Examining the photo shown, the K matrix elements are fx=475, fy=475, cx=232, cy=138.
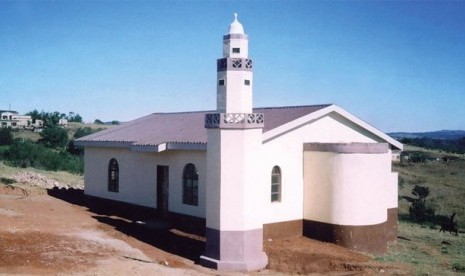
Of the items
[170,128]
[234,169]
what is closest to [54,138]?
[170,128]

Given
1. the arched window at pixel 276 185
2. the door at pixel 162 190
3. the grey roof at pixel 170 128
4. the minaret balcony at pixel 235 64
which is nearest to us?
the minaret balcony at pixel 235 64

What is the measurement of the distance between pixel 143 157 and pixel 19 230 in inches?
214

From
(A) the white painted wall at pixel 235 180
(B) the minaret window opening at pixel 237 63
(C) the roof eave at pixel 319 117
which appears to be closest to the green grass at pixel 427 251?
(C) the roof eave at pixel 319 117

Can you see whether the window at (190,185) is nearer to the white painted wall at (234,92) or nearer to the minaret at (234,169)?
the minaret at (234,169)

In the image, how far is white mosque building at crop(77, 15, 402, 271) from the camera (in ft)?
42.9

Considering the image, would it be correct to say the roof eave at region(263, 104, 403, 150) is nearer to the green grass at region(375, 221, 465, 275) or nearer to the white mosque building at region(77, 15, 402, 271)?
the white mosque building at region(77, 15, 402, 271)

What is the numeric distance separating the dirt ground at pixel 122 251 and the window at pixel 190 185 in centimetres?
118

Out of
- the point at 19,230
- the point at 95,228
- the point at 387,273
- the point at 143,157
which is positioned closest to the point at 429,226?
the point at 387,273

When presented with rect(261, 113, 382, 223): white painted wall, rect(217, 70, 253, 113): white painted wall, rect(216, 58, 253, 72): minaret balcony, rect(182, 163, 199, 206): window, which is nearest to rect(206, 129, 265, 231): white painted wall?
rect(217, 70, 253, 113): white painted wall

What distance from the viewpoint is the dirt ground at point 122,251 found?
488 inches

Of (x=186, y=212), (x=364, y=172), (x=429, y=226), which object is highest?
(x=364, y=172)

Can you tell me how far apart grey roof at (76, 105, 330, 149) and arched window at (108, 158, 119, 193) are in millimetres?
965

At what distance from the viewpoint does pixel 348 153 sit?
15.8 metres

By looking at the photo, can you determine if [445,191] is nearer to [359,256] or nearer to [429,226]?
[429,226]
